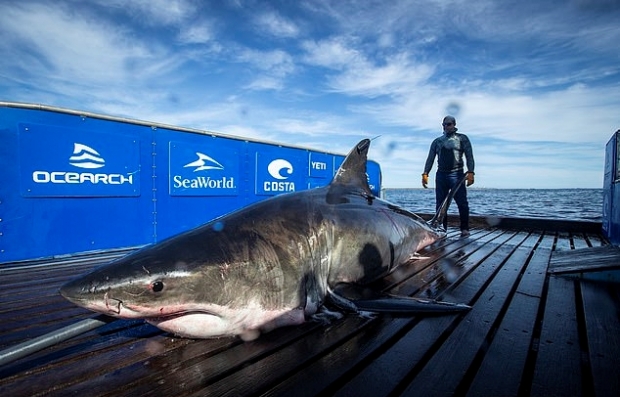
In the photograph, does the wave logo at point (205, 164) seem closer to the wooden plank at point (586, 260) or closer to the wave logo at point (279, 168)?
the wave logo at point (279, 168)

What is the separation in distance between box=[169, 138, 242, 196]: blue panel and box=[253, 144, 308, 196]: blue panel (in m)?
0.61

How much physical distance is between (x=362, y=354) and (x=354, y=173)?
85.4 inches

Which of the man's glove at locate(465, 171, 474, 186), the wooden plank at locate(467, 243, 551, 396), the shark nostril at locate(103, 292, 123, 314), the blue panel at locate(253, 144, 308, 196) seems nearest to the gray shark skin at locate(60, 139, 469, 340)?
the shark nostril at locate(103, 292, 123, 314)

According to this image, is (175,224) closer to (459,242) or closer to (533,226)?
(459,242)

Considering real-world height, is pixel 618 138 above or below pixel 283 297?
above

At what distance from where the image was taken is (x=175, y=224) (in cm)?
607

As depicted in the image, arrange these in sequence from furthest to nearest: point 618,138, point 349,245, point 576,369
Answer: point 618,138 < point 349,245 < point 576,369

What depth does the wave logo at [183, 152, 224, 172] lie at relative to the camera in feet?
20.8

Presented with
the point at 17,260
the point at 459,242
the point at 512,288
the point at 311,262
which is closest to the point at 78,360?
the point at 311,262

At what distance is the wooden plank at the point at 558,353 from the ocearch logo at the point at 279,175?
19.4ft

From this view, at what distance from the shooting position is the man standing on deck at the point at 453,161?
7.14m

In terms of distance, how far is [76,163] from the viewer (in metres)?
4.85

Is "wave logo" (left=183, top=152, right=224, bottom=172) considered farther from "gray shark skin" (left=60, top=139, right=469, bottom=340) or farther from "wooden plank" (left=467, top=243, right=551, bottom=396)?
"wooden plank" (left=467, top=243, right=551, bottom=396)

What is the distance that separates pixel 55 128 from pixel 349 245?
15.1 ft
